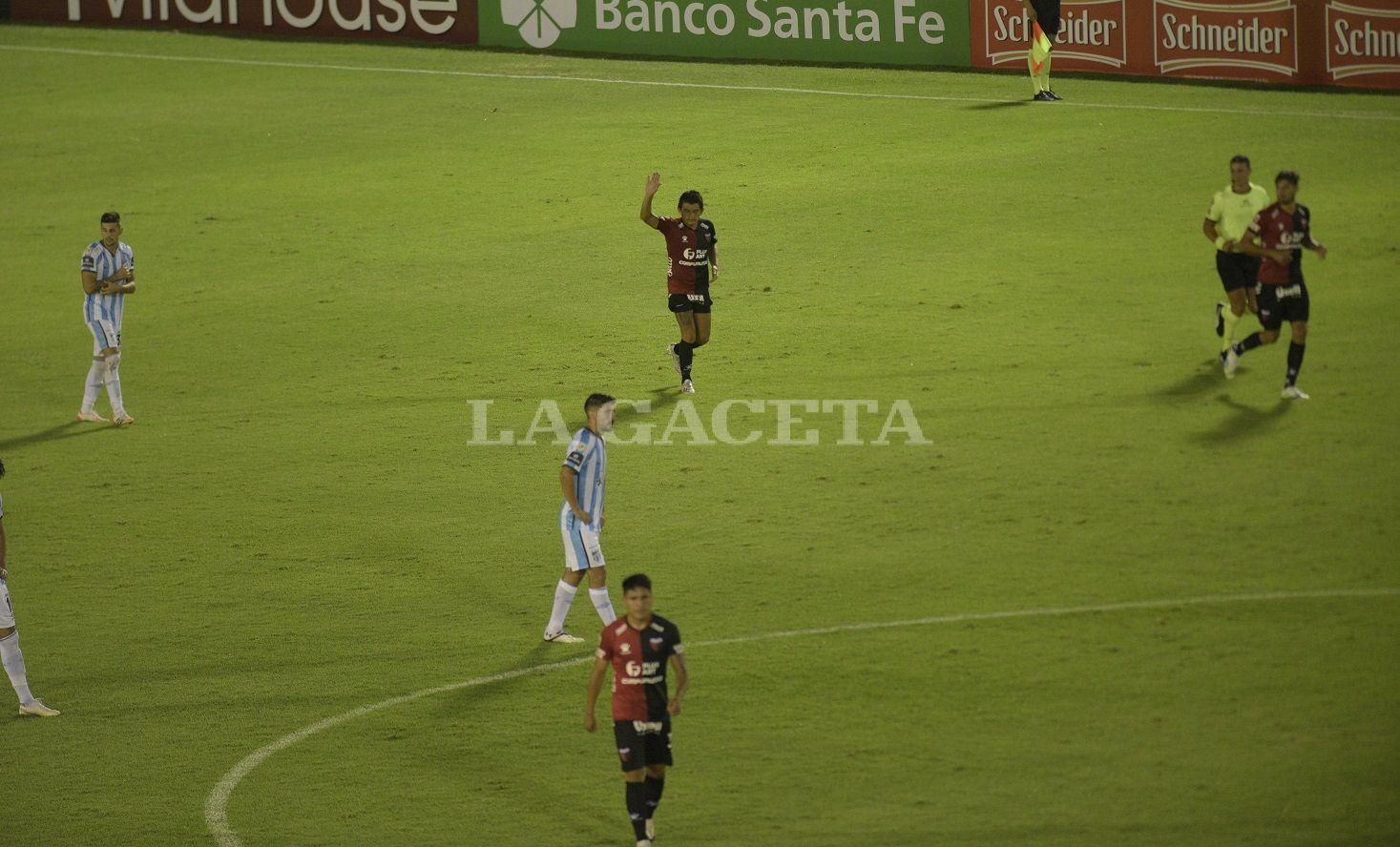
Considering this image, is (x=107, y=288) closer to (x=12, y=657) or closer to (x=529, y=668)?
(x=12, y=657)

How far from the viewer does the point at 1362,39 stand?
3316cm

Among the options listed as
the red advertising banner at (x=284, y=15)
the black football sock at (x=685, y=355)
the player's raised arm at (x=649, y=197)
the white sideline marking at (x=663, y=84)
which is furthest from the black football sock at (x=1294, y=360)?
the red advertising banner at (x=284, y=15)

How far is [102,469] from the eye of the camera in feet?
72.7

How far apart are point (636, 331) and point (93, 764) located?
40.5ft

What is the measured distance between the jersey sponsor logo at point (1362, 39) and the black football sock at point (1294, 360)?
1398 centimetres

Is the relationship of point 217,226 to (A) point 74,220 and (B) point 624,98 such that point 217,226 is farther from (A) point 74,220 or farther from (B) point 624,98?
(B) point 624,98

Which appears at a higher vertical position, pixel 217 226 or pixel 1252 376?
pixel 217 226

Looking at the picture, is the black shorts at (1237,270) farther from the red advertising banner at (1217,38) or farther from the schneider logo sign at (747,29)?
the schneider logo sign at (747,29)

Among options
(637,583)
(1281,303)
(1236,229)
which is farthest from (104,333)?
(1281,303)

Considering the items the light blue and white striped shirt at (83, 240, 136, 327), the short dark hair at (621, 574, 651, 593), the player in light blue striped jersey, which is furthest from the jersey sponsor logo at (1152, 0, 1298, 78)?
the short dark hair at (621, 574, 651, 593)

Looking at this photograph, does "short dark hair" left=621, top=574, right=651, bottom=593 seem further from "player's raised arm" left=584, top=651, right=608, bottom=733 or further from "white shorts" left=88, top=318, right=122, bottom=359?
"white shorts" left=88, top=318, right=122, bottom=359

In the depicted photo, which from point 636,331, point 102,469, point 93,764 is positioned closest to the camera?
point 93,764

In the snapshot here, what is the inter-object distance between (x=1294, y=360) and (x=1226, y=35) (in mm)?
15532

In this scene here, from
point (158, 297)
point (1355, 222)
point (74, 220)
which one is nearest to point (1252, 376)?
point (1355, 222)
